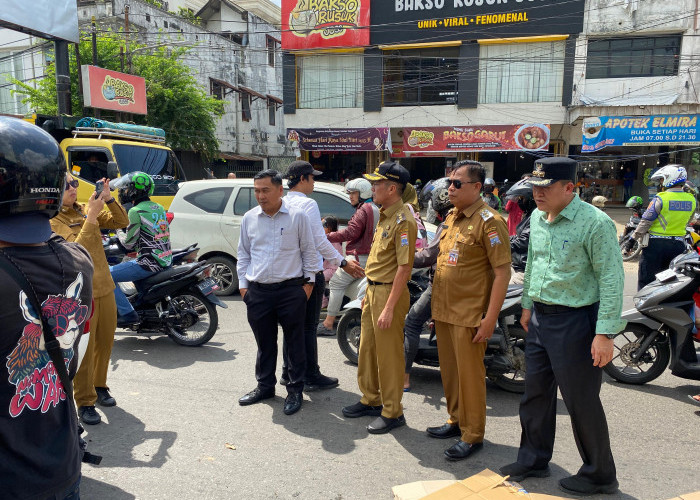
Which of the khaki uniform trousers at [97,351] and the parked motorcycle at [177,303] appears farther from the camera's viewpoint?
the parked motorcycle at [177,303]

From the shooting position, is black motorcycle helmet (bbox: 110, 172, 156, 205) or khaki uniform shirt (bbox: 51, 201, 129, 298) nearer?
khaki uniform shirt (bbox: 51, 201, 129, 298)

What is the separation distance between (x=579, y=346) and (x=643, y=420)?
1.64m

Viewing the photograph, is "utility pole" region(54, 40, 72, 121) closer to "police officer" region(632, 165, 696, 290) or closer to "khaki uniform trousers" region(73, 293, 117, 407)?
"khaki uniform trousers" region(73, 293, 117, 407)

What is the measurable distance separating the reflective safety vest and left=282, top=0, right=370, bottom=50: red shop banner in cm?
1580

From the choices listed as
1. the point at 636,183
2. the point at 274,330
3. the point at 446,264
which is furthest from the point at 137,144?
the point at 636,183

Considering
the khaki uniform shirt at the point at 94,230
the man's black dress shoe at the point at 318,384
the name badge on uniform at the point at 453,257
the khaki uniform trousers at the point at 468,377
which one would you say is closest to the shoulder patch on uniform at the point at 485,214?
the name badge on uniform at the point at 453,257

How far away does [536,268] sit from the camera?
2920mm

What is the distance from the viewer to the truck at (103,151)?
9.75 metres

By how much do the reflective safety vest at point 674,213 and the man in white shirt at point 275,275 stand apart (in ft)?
13.4

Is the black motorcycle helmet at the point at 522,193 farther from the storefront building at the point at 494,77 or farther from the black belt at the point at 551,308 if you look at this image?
the storefront building at the point at 494,77

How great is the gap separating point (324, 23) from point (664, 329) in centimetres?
1839

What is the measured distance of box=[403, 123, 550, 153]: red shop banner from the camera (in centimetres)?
1822

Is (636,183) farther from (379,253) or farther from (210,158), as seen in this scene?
(379,253)

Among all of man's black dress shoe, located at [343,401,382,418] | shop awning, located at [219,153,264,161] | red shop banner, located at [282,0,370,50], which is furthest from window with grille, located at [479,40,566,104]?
man's black dress shoe, located at [343,401,382,418]
